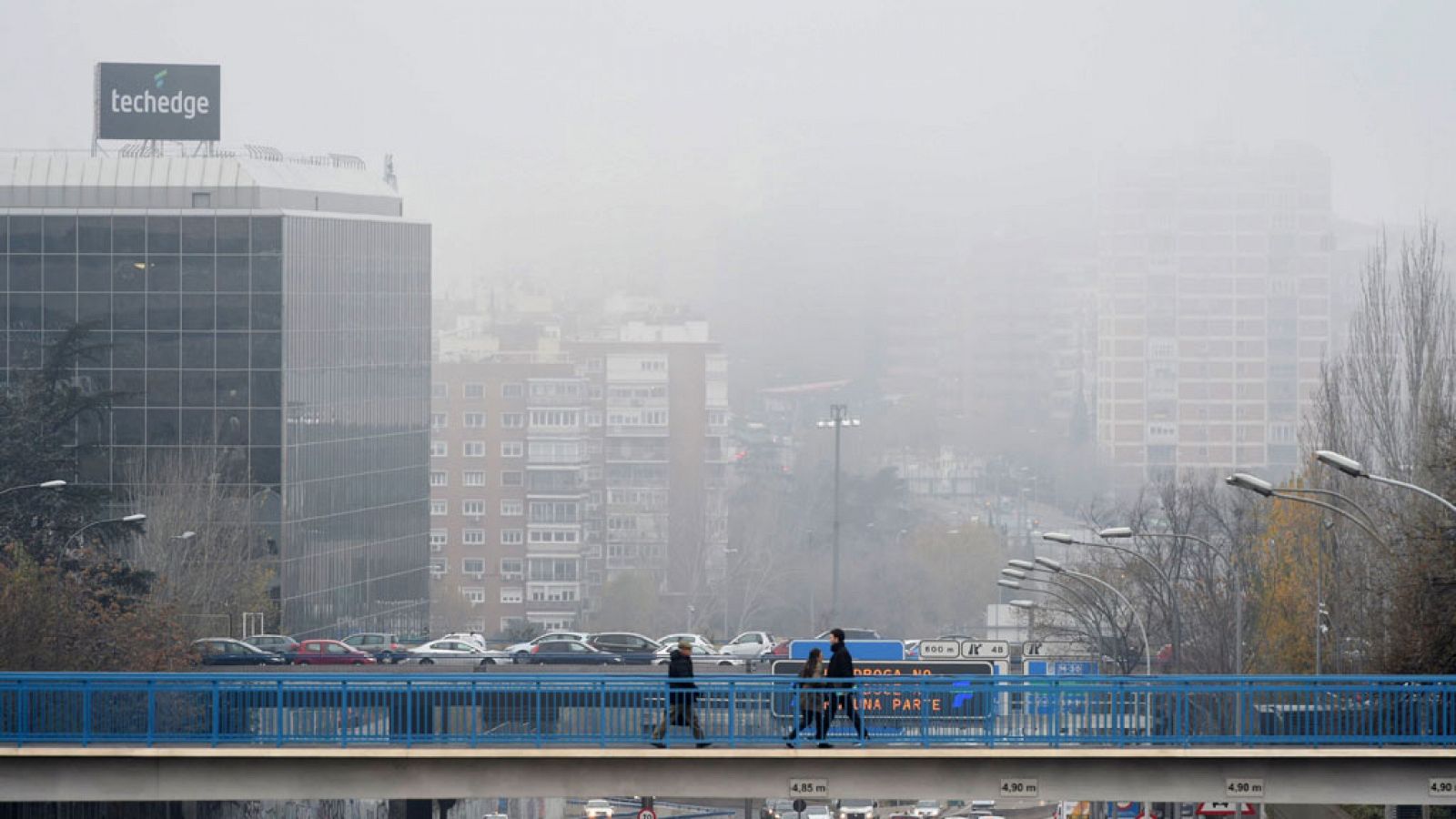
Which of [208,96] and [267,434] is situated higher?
[208,96]

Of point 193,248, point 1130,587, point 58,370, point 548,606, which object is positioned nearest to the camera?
point 1130,587

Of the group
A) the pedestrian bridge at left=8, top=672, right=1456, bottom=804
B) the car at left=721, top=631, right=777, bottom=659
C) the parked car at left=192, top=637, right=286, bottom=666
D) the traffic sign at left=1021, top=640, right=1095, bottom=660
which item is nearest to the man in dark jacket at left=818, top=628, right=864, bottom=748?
the pedestrian bridge at left=8, top=672, right=1456, bottom=804

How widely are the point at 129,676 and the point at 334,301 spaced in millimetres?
89106

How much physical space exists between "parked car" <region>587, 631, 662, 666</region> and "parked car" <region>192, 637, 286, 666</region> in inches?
543

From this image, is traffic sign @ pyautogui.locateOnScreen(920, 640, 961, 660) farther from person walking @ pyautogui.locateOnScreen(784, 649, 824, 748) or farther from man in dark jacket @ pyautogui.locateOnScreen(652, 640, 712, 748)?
man in dark jacket @ pyautogui.locateOnScreen(652, 640, 712, 748)

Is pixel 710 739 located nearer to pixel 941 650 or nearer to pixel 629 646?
pixel 941 650

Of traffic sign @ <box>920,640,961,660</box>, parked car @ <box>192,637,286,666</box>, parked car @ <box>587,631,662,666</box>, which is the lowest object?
parked car @ <box>587,631,662,666</box>

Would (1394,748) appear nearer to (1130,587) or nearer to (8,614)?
(8,614)

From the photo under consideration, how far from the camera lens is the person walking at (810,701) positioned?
1236 inches

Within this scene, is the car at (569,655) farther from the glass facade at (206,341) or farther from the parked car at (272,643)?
the glass facade at (206,341)

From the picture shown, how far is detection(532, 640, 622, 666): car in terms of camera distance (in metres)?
86.9

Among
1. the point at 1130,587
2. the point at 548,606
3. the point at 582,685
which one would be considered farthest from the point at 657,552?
the point at 582,685

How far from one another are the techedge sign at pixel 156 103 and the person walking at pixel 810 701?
9333 centimetres

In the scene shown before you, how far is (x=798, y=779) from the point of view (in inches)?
1235
